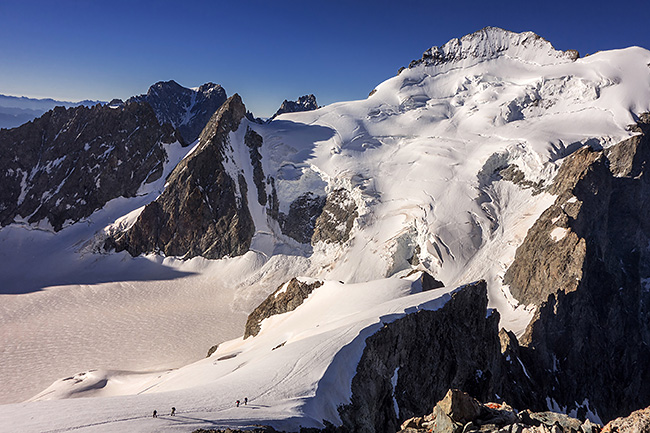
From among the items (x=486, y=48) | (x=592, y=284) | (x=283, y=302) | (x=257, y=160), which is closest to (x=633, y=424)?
(x=283, y=302)

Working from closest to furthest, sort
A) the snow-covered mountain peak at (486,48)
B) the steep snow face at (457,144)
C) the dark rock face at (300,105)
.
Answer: the steep snow face at (457,144) < the snow-covered mountain peak at (486,48) < the dark rock face at (300,105)

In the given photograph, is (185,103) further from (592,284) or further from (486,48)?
(592,284)

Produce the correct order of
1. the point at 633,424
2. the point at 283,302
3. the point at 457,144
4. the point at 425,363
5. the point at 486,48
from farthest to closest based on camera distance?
the point at 486,48, the point at 457,144, the point at 283,302, the point at 425,363, the point at 633,424

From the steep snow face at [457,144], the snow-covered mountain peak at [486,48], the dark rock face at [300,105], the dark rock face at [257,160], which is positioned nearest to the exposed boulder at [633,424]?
the steep snow face at [457,144]

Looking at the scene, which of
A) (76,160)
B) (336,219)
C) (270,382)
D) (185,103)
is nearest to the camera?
(270,382)

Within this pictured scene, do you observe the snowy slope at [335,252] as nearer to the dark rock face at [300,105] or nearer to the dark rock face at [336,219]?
the dark rock face at [336,219]

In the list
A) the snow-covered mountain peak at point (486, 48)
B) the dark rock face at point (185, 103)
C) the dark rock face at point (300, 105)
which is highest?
the dark rock face at point (185, 103)

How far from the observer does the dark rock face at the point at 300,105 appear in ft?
476

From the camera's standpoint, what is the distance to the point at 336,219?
69000 millimetres

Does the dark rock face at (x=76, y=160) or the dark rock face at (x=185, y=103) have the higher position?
the dark rock face at (x=185, y=103)

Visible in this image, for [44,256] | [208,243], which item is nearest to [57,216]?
[44,256]

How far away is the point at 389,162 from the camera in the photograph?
252 feet

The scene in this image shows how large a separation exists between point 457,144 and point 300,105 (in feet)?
280

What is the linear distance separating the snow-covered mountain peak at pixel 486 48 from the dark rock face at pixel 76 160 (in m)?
67.4
